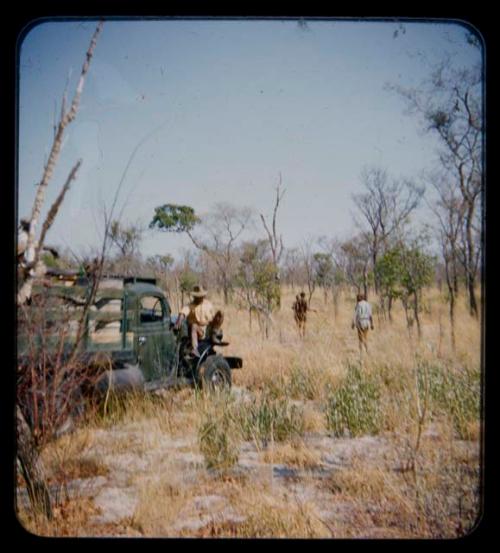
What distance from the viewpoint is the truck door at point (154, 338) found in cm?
357

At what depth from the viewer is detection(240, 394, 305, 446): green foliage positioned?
2.91 metres

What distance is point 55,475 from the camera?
2523 mm

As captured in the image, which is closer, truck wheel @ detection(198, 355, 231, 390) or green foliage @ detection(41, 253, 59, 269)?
green foliage @ detection(41, 253, 59, 269)

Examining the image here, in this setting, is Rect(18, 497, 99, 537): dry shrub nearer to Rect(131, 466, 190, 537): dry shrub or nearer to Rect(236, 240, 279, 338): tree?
Rect(131, 466, 190, 537): dry shrub

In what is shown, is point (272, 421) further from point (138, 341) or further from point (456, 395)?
point (138, 341)

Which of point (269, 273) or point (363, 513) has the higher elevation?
point (269, 273)

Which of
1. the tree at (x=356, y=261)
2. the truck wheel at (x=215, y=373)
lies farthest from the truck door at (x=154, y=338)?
the tree at (x=356, y=261)

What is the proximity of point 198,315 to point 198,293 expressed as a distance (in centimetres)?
19

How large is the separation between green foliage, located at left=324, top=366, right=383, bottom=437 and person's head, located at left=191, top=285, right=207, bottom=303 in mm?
1240

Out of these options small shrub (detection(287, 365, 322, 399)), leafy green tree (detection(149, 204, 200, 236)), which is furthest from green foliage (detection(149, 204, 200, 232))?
small shrub (detection(287, 365, 322, 399))

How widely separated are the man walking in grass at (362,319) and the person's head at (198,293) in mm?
1344

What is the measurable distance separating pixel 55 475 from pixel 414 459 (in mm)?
1950
